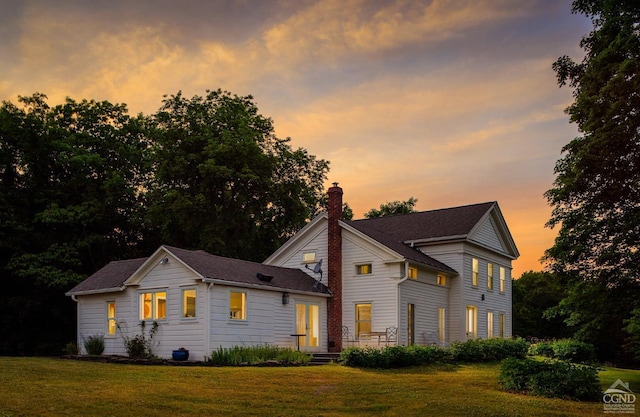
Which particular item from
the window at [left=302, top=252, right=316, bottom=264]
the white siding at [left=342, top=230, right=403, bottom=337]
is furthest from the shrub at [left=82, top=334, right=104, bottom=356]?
the white siding at [left=342, top=230, right=403, bottom=337]

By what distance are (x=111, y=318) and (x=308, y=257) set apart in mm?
9594

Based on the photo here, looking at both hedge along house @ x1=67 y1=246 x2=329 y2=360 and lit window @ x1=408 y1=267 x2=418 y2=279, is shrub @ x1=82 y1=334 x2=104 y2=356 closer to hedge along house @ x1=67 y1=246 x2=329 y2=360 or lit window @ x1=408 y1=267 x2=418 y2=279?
hedge along house @ x1=67 y1=246 x2=329 y2=360

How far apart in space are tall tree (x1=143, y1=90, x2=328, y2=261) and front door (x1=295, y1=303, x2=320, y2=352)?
46.1 feet

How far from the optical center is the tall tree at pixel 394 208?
59812 mm

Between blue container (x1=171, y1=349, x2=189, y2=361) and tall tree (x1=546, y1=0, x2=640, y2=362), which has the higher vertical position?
tall tree (x1=546, y1=0, x2=640, y2=362)

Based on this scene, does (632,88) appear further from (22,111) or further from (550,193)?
(22,111)

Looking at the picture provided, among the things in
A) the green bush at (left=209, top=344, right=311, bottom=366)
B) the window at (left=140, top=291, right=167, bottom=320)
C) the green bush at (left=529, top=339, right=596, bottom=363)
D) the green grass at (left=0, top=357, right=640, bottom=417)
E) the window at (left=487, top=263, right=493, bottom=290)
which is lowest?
the green bush at (left=529, top=339, right=596, bottom=363)

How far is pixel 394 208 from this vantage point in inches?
2362

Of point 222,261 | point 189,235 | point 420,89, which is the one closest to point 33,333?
point 189,235

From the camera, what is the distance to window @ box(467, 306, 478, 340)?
32969 mm

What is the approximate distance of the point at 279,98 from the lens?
29328 millimetres

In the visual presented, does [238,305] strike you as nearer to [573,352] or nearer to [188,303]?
[188,303]

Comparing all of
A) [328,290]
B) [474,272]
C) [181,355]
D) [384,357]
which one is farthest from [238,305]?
[474,272]

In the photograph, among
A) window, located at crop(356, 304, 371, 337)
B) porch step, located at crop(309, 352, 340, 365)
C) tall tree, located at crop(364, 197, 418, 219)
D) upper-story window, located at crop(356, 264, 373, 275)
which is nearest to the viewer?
porch step, located at crop(309, 352, 340, 365)
